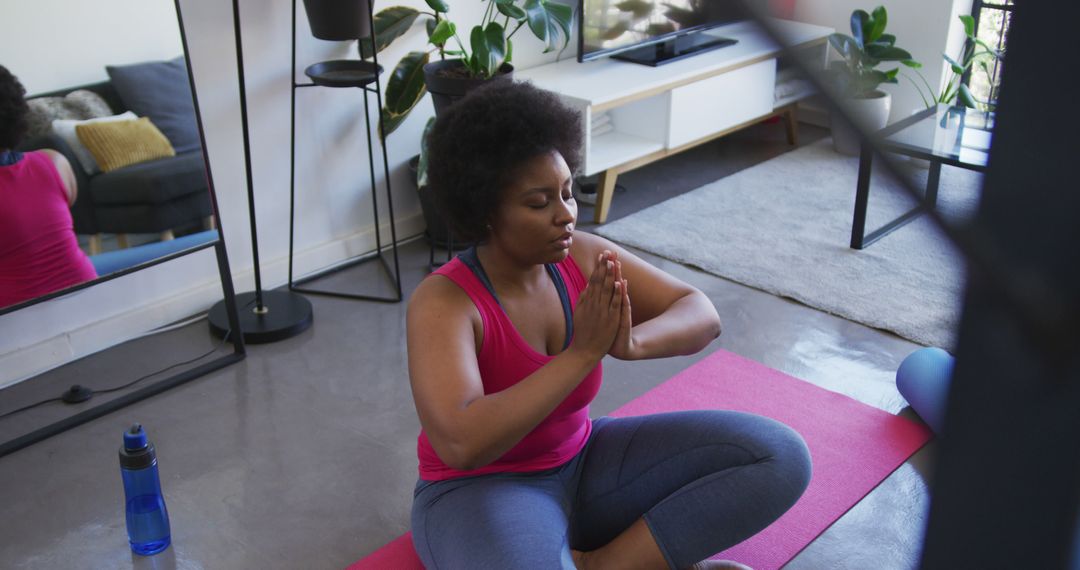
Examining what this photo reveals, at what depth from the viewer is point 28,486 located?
8.14 feet

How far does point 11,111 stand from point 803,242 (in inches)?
102

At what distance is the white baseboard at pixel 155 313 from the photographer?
2.94m

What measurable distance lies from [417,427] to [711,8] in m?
2.43

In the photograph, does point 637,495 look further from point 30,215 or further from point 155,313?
point 155,313

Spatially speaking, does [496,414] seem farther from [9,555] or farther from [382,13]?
[382,13]

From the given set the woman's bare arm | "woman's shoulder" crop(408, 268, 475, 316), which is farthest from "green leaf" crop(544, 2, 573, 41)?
the woman's bare arm

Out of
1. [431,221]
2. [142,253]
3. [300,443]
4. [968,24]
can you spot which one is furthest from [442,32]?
[968,24]

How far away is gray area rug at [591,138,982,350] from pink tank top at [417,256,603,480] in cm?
142

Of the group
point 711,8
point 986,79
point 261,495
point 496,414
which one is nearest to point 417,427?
point 261,495

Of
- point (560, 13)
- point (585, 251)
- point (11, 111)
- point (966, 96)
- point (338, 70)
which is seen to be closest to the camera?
point (585, 251)

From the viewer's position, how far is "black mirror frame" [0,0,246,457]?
8.66 feet

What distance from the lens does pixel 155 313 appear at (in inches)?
126

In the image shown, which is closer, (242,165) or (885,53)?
(242,165)

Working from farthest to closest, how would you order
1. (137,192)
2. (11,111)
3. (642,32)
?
(642,32), (137,192), (11,111)
